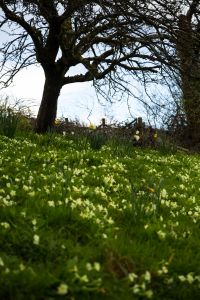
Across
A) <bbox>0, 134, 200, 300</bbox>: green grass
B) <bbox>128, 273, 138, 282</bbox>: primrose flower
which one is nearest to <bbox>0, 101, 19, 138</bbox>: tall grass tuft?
<bbox>0, 134, 200, 300</bbox>: green grass

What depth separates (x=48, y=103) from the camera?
18.8 metres

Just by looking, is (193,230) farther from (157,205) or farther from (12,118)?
(12,118)

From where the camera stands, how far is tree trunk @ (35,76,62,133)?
1880 cm

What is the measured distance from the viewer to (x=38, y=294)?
3.58 meters

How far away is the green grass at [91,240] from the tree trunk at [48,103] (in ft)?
34.8

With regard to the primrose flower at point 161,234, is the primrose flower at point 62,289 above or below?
below

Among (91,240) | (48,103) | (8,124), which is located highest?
(48,103)

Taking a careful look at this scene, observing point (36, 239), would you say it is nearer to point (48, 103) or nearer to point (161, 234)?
point (161, 234)

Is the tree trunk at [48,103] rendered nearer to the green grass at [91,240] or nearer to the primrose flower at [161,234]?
the green grass at [91,240]

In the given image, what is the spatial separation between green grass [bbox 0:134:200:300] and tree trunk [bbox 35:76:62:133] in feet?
34.8

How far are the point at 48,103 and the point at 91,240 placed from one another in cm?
1434

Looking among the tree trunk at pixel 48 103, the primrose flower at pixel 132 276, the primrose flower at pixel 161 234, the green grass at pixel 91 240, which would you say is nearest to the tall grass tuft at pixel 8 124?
the green grass at pixel 91 240

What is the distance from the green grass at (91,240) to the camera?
3.81 meters

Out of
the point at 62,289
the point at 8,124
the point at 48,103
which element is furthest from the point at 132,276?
the point at 48,103
